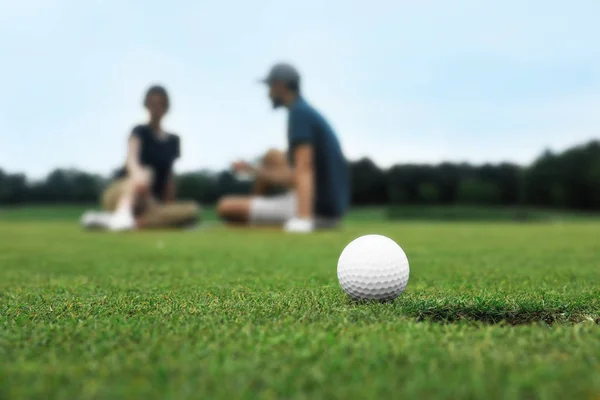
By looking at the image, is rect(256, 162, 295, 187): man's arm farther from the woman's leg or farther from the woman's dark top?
the woman's dark top

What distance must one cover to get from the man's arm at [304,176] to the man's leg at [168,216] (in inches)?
104

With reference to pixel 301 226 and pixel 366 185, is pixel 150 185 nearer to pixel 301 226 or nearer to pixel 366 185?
pixel 301 226

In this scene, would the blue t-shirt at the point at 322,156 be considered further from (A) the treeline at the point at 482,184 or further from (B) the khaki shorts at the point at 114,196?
(A) the treeline at the point at 482,184

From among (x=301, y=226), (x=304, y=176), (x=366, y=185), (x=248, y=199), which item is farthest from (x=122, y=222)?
(x=366, y=185)

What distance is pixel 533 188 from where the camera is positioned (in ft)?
145

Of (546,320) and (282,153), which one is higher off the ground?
(282,153)

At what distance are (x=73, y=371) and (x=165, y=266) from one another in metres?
2.52

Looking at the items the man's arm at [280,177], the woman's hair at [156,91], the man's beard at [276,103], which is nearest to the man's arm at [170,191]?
the woman's hair at [156,91]

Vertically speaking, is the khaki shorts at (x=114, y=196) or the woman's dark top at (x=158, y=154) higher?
the woman's dark top at (x=158, y=154)

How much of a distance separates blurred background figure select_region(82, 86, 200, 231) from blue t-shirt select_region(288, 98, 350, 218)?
104 inches

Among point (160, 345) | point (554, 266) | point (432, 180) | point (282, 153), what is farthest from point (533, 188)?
point (160, 345)

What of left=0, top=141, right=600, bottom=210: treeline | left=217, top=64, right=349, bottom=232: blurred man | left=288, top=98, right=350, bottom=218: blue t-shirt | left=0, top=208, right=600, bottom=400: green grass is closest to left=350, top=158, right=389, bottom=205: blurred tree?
left=0, top=141, right=600, bottom=210: treeline

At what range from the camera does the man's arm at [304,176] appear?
8.59 meters

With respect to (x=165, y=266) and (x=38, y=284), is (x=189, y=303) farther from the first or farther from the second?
(x=165, y=266)
